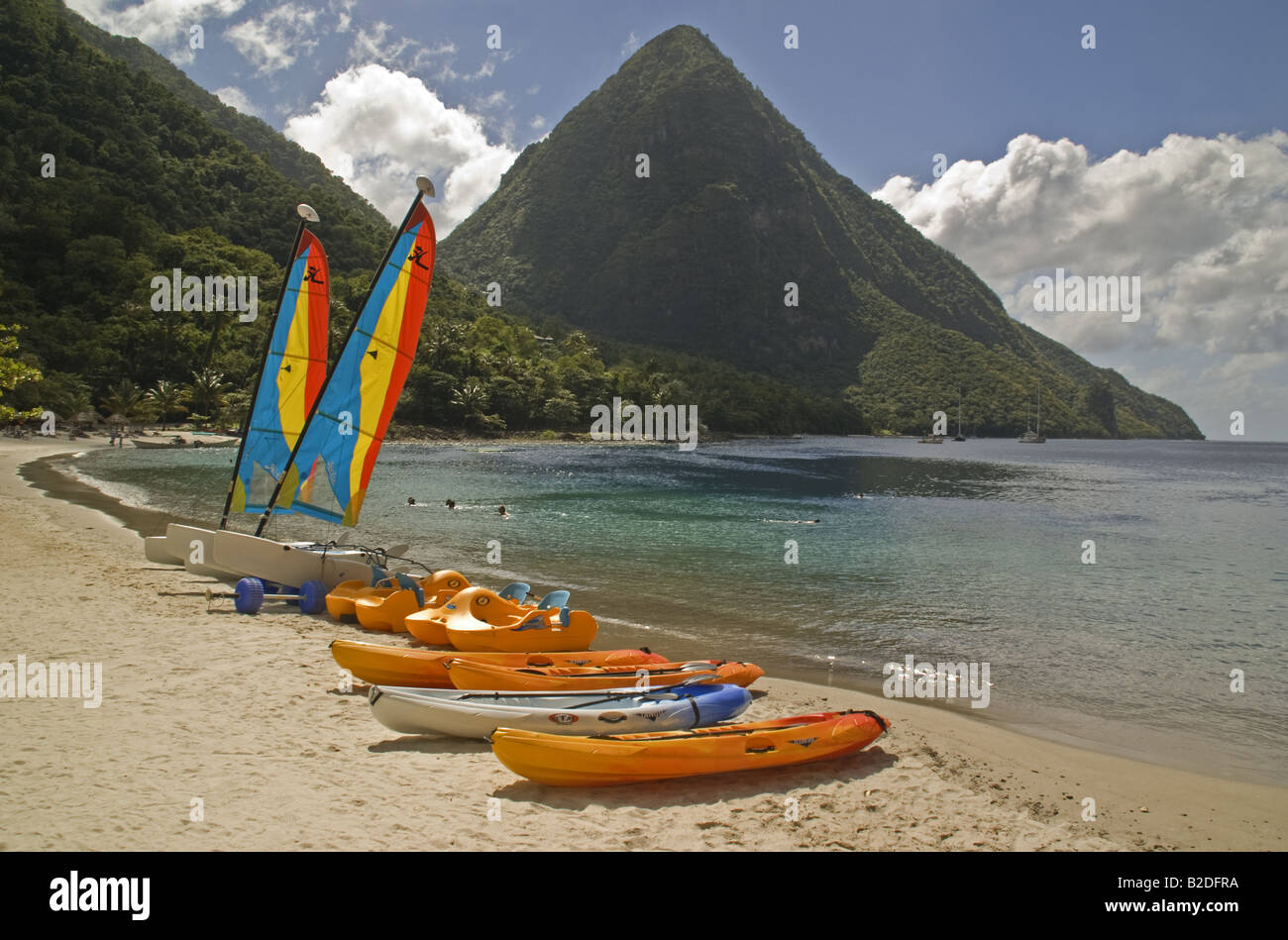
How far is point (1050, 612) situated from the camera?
17188mm

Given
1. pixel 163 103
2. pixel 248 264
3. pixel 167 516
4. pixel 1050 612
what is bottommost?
pixel 1050 612

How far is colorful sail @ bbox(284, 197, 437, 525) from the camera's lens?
13.0 meters

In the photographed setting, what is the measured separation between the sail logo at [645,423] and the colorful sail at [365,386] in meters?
98.1

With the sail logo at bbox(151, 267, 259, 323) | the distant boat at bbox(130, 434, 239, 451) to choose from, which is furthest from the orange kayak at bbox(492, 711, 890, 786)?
the sail logo at bbox(151, 267, 259, 323)

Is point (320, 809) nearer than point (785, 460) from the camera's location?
Yes

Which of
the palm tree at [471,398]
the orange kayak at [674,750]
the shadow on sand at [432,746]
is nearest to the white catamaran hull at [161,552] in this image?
the shadow on sand at [432,746]

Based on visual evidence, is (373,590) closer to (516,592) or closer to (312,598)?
(312,598)

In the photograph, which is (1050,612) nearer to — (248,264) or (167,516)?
(167,516)
